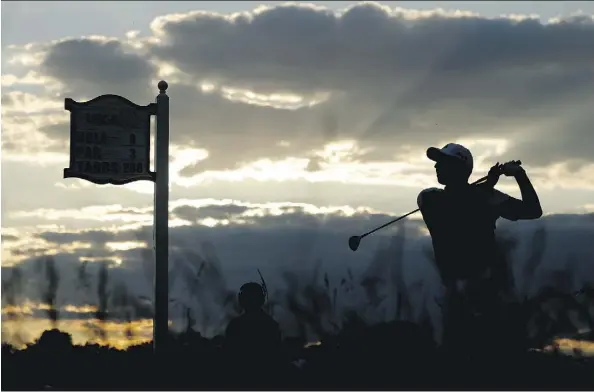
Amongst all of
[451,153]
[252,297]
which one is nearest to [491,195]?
[451,153]

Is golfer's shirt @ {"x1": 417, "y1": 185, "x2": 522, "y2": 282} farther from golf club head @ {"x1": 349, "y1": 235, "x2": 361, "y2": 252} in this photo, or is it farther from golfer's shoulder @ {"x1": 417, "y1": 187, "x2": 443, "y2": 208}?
golf club head @ {"x1": 349, "y1": 235, "x2": 361, "y2": 252}

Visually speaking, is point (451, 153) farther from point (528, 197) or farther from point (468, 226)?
point (528, 197)

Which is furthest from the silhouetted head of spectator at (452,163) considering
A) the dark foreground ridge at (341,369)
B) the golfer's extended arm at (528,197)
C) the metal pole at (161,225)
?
the metal pole at (161,225)

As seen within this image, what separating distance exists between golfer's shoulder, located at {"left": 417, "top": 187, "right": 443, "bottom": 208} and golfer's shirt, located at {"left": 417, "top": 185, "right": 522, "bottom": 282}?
0.03m

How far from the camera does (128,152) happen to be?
43.3 ft

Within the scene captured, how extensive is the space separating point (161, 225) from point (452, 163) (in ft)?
11.4

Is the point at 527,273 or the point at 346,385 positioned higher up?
the point at 527,273

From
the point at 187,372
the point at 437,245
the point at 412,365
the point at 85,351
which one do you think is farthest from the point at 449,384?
the point at 85,351

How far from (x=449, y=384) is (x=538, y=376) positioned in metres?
1.08

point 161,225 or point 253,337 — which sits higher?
point 161,225

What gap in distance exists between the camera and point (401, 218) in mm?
13742

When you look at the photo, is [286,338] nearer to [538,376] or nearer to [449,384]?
[449,384]

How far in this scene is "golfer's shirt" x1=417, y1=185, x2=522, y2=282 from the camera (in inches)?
508

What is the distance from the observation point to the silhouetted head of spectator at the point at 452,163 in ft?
42.2
